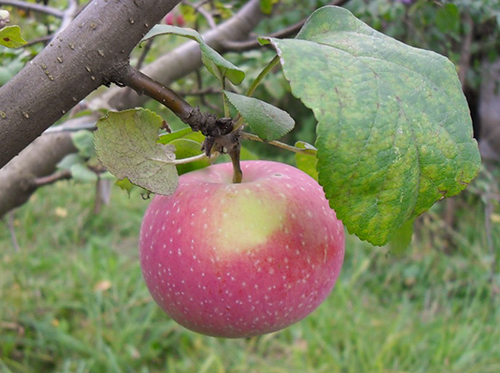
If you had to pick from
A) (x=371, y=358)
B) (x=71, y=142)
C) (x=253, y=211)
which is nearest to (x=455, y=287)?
(x=371, y=358)

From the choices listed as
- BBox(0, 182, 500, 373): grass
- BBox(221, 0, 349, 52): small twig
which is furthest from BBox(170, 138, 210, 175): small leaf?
BBox(0, 182, 500, 373): grass

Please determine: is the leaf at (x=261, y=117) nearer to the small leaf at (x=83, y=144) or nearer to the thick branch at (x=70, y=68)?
the thick branch at (x=70, y=68)

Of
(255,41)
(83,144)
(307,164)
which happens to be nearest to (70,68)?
(307,164)

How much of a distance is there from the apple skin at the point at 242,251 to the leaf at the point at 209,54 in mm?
108

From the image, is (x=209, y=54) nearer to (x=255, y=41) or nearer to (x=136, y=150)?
(x=136, y=150)

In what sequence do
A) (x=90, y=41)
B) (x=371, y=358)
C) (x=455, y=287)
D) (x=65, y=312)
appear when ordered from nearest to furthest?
(x=90, y=41) → (x=371, y=358) → (x=65, y=312) → (x=455, y=287)

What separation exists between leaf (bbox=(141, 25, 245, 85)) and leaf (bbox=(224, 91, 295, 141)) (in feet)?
0.09

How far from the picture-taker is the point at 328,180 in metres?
0.37

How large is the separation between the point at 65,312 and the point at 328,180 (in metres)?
1.92

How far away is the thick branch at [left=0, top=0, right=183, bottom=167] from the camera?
353 millimetres

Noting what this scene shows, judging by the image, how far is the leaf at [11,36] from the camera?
0.41 m

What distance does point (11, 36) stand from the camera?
1.39 feet

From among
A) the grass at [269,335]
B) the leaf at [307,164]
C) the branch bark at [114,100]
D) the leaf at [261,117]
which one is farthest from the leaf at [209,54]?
the grass at [269,335]

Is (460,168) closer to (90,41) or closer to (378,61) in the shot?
(378,61)
